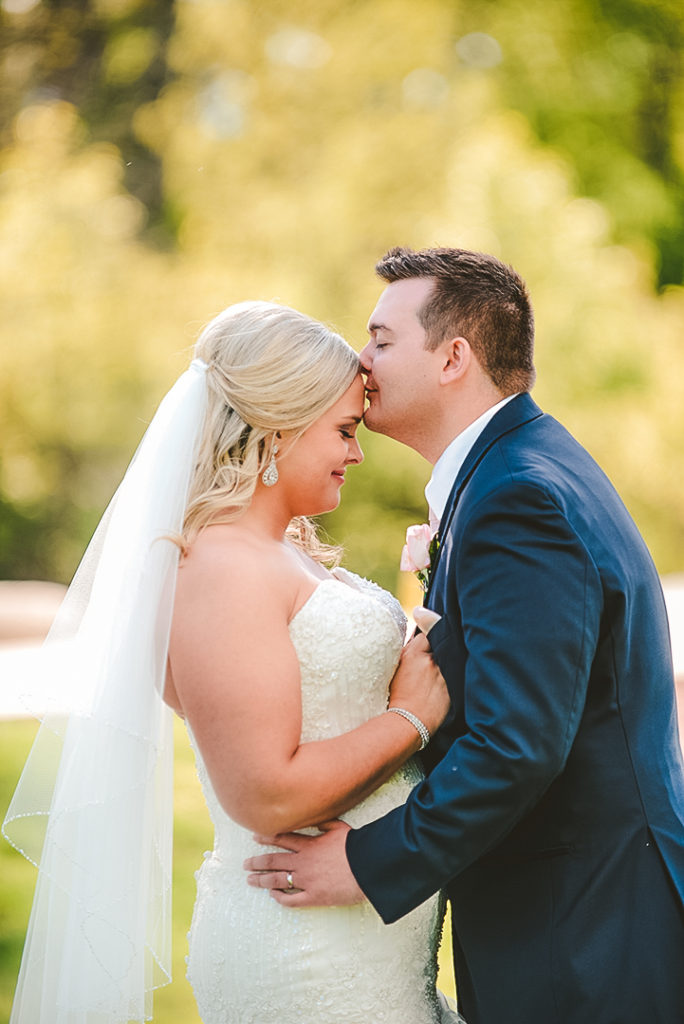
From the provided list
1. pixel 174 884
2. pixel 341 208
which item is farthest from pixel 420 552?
pixel 341 208

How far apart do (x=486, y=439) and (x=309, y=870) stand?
1042mm

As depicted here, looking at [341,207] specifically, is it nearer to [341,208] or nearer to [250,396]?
[341,208]

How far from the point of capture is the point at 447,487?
2738mm

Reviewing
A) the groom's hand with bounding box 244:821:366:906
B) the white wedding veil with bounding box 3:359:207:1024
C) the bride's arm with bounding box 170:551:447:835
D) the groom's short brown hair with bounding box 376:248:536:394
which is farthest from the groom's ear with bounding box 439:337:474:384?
the groom's hand with bounding box 244:821:366:906

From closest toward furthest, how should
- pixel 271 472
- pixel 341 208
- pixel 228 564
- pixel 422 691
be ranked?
1. pixel 228 564
2. pixel 422 691
3. pixel 271 472
4. pixel 341 208

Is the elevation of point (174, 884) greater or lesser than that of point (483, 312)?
lesser

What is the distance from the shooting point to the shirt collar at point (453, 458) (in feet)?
8.89

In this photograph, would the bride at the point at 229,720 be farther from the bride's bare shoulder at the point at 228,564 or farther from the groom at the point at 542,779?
the groom at the point at 542,779

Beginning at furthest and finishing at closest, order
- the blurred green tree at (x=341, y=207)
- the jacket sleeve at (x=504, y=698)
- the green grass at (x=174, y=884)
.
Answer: the blurred green tree at (x=341, y=207) < the green grass at (x=174, y=884) < the jacket sleeve at (x=504, y=698)

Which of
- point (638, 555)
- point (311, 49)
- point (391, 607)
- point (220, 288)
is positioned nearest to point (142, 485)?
point (391, 607)

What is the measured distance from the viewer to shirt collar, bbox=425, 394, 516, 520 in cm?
271

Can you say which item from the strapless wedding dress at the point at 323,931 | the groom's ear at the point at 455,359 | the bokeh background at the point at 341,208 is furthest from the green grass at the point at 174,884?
the bokeh background at the point at 341,208

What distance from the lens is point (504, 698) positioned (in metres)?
2.15

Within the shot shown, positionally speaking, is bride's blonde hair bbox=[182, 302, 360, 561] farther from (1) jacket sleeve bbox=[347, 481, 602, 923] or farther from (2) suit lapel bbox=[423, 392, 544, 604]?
(1) jacket sleeve bbox=[347, 481, 602, 923]
